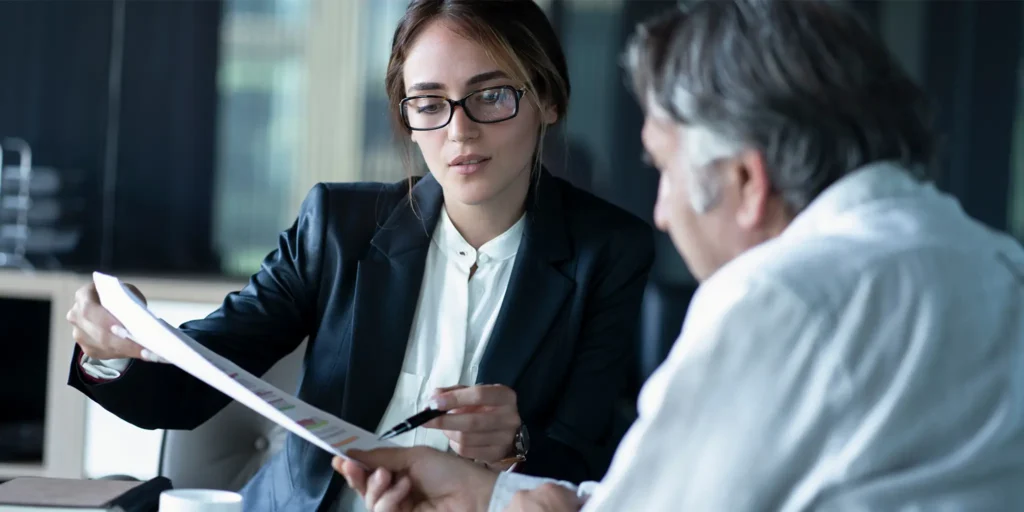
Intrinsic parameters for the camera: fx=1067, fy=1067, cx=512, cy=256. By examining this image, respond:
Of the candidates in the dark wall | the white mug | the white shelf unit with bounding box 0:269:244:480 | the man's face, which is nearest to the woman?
the white mug

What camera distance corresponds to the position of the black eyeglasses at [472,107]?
1508 millimetres

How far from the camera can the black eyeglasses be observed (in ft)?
4.95

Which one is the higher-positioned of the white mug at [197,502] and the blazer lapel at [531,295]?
the blazer lapel at [531,295]

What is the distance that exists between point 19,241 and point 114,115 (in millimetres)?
747

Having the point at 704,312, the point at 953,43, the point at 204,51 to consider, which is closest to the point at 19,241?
the point at 204,51

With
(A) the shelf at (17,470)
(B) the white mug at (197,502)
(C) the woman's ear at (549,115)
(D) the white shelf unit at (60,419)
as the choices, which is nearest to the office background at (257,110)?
(D) the white shelf unit at (60,419)

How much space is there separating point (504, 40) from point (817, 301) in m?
0.89

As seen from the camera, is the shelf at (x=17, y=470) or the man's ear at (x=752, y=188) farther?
the shelf at (x=17, y=470)

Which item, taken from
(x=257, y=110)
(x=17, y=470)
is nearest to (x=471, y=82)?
(x=17, y=470)

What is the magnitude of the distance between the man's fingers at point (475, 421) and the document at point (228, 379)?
5.4 inches

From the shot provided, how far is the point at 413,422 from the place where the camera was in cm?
120

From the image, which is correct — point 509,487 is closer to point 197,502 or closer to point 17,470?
point 197,502

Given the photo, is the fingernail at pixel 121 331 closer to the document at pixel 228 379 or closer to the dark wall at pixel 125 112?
the document at pixel 228 379

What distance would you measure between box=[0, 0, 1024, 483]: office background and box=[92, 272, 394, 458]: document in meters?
2.46
